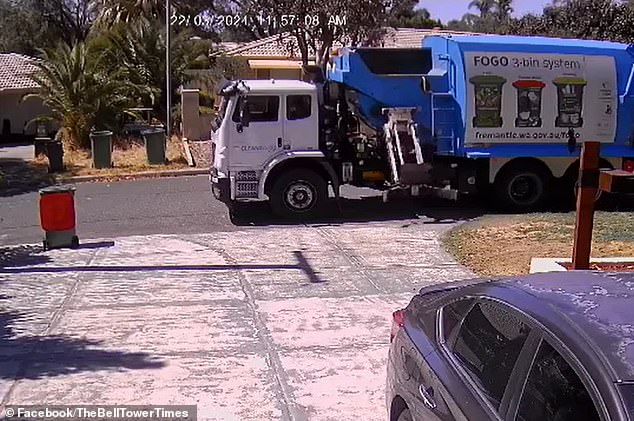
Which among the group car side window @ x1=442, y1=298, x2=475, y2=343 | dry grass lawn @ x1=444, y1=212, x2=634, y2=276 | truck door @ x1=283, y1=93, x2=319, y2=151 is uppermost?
truck door @ x1=283, y1=93, x2=319, y2=151

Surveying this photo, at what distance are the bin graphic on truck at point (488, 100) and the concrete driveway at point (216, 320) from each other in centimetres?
293

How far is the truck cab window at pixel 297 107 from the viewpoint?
1402 centimetres

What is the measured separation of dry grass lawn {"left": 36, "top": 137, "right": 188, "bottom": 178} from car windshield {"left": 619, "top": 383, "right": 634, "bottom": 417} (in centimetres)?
1977

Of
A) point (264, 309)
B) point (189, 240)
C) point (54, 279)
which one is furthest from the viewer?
point (189, 240)

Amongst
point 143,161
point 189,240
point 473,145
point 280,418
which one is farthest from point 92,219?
point 280,418

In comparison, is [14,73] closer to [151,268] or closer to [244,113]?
[244,113]

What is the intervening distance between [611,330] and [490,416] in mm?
538

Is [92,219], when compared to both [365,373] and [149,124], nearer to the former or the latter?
[365,373]

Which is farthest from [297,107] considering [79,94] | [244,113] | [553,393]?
[79,94]

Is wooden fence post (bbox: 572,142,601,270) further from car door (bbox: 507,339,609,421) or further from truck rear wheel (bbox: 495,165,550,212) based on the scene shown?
truck rear wheel (bbox: 495,165,550,212)

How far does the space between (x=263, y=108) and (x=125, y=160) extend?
1072 cm

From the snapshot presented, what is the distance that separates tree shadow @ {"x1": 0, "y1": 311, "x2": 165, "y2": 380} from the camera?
6.63 m

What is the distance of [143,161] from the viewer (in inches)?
920

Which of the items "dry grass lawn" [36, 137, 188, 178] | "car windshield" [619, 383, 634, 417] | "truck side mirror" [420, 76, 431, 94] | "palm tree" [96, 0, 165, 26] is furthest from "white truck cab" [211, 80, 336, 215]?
"palm tree" [96, 0, 165, 26]
